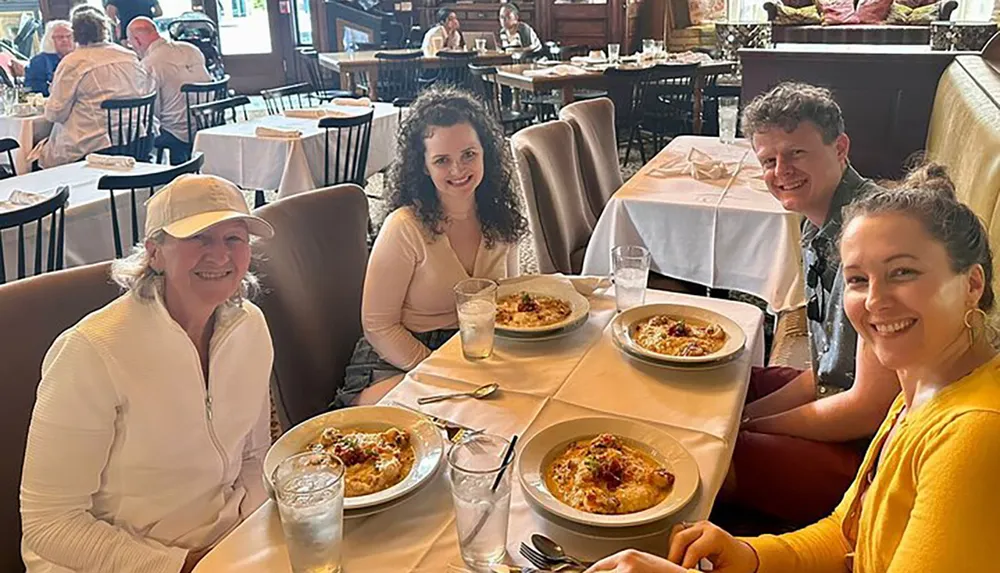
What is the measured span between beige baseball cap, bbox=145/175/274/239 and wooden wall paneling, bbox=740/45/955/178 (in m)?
3.70

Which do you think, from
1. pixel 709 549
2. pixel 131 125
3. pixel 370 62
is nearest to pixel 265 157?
pixel 131 125

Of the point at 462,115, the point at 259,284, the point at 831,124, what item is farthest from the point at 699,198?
the point at 259,284

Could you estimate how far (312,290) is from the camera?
196 centimetres

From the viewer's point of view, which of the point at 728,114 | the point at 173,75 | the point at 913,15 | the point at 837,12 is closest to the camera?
the point at 173,75

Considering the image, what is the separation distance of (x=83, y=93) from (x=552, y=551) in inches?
183

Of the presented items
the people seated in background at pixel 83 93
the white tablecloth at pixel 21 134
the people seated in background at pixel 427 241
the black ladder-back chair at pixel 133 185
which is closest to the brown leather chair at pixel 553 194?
the people seated in background at pixel 427 241

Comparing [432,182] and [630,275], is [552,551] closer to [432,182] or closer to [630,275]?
[630,275]

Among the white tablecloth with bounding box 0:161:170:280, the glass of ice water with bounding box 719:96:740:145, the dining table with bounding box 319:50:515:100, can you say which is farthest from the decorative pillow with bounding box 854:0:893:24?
the white tablecloth with bounding box 0:161:170:280

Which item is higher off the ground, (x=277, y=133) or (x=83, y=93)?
(x=83, y=93)

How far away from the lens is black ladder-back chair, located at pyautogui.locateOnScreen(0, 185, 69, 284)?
7.86 ft

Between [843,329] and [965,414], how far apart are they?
0.80 m

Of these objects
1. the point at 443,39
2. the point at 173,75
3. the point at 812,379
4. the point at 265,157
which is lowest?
the point at 812,379

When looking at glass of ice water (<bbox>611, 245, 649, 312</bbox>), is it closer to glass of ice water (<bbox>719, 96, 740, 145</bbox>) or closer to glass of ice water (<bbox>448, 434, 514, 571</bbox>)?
glass of ice water (<bbox>448, 434, 514, 571</bbox>)

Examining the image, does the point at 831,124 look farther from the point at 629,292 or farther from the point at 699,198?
the point at 699,198
